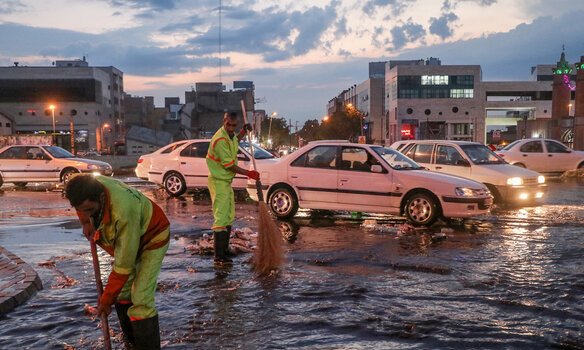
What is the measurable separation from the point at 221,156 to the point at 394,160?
4.88 meters

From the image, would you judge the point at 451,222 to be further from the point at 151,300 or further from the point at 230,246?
the point at 151,300

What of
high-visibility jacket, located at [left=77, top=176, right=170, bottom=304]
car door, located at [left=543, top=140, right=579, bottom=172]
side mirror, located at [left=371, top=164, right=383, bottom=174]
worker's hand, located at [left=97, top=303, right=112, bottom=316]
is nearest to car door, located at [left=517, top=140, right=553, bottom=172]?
car door, located at [left=543, top=140, right=579, bottom=172]

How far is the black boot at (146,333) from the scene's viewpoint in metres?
3.71

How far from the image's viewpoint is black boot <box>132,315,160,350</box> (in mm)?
3715

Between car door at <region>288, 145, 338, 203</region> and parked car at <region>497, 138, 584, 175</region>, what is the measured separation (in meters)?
12.2

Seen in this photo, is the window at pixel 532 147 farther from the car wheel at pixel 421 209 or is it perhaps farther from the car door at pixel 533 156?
the car wheel at pixel 421 209

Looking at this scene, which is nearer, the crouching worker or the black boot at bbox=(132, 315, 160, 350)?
the crouching worker

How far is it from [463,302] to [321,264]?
86.0 inches

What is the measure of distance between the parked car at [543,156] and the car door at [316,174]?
12210mm

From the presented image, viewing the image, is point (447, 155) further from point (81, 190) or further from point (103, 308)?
point (81, 190)

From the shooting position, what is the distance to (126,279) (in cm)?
353

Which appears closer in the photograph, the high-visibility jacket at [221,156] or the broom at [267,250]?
the broom at [267,250]

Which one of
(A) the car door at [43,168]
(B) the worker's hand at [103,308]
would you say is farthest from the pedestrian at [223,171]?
(A) the car door at [43,168]

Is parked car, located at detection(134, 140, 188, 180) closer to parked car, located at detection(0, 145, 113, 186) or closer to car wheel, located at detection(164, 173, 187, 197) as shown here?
car wheel, located at detection(164, 173, 187, 197)
